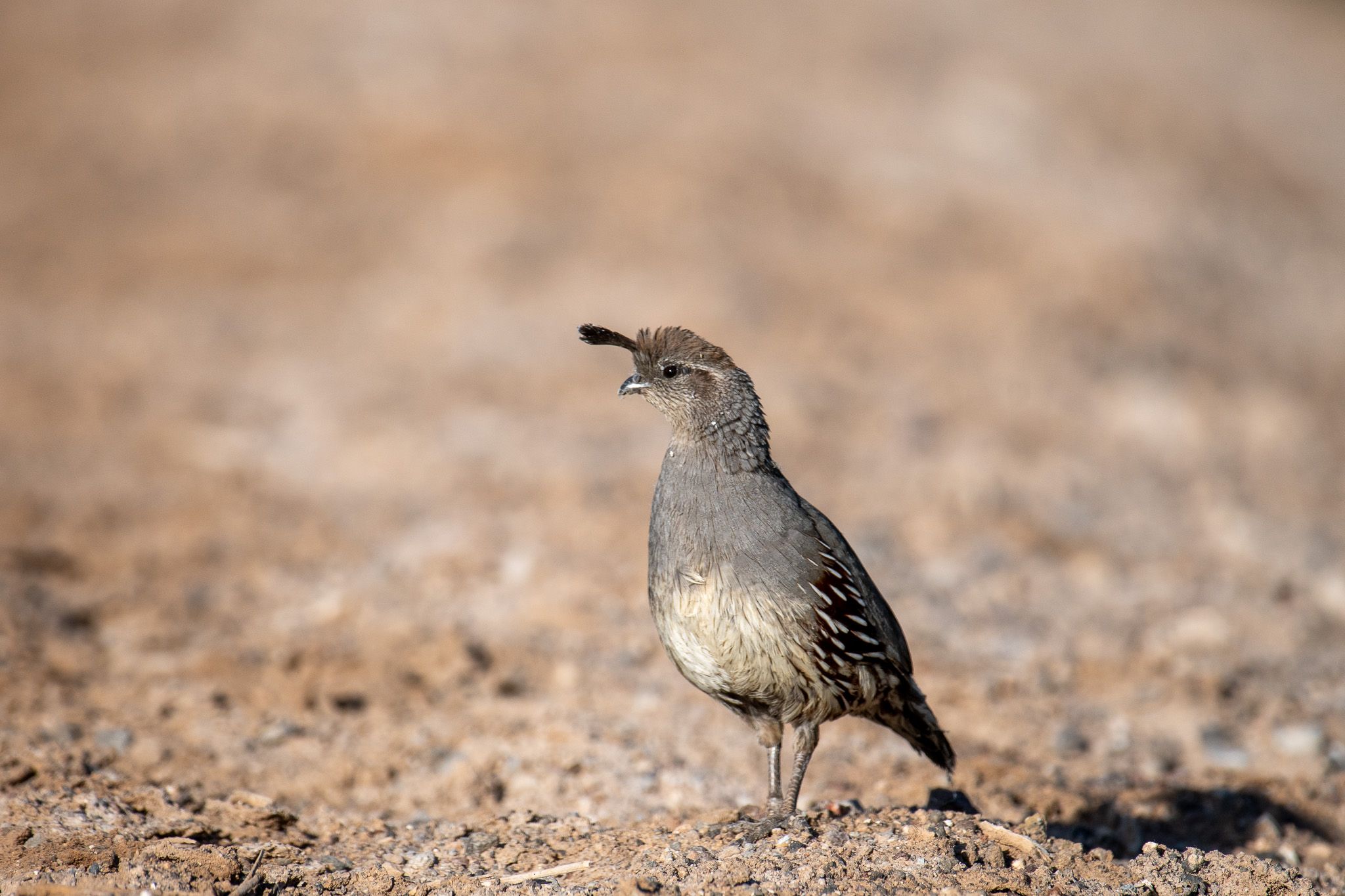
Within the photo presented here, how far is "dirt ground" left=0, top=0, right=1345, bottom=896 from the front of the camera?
5676mm

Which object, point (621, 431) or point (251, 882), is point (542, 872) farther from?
point (621, 431)

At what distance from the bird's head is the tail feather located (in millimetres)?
1460

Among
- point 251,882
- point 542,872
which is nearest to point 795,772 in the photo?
point 542,872

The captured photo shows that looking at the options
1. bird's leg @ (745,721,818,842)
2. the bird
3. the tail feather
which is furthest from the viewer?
the tail feather

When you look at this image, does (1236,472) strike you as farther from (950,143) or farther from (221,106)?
(221,106)

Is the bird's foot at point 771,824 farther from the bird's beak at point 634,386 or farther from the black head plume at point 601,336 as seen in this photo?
the black head plume at point 601,336

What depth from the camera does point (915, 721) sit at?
5344 mm

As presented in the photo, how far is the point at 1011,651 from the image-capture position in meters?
8.01

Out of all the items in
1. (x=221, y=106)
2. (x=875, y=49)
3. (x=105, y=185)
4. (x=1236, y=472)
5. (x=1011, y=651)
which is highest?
(x=875, y=49)

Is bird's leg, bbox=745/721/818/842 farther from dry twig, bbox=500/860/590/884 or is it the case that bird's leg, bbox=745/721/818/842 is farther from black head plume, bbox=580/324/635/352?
black head plume, bbox=580/324/635/352

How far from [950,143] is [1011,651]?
891 cm

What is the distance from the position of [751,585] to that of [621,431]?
611 cm

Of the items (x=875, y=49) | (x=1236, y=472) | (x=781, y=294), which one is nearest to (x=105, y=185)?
(x=781, y=294)

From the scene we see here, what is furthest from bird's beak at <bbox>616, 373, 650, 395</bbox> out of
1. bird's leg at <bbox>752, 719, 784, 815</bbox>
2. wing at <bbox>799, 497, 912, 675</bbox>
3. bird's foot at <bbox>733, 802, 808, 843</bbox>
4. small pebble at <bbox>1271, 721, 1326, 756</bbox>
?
small pebble at <bbox>1271, 721, 1326, 756</bbox>
